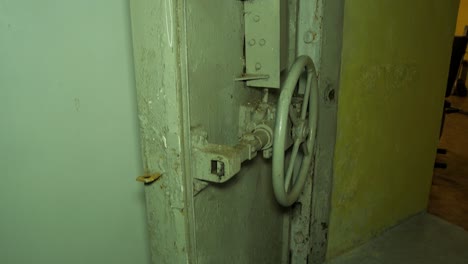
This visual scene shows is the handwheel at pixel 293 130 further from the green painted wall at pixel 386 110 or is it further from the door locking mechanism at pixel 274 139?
the green painted wall at pixel 386 110

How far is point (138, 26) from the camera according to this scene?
0.65 metres

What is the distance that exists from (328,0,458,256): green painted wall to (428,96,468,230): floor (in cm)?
69

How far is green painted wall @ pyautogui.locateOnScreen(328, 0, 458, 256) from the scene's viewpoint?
49.7 inches

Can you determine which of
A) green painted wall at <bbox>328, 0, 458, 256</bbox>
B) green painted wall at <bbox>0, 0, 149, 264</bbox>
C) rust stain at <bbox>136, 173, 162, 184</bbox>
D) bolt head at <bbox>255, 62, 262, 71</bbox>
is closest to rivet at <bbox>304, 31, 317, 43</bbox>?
green painted wall at <bbox>328, 0, 458, 256</bbox>

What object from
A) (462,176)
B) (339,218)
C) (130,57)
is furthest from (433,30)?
(462,176)

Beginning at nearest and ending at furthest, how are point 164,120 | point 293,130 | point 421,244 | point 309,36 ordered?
point 164,120 < point 293,130 < point 309,36 < point 421,244

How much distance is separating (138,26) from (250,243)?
709mm

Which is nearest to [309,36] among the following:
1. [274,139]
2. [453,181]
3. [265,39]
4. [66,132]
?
[265,39]

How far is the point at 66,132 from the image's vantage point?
757 millimetres

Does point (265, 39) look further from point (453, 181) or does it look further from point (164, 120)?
point (453, 181)

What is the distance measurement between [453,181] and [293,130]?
96.1 inches

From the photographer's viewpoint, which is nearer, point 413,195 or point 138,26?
point 138,26

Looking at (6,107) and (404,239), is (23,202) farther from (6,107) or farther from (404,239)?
(404,239)

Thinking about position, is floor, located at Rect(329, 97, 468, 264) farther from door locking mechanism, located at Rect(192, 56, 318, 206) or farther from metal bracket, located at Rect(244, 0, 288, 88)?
metal bracket, located at Rect(244, 0, 288, 88)
